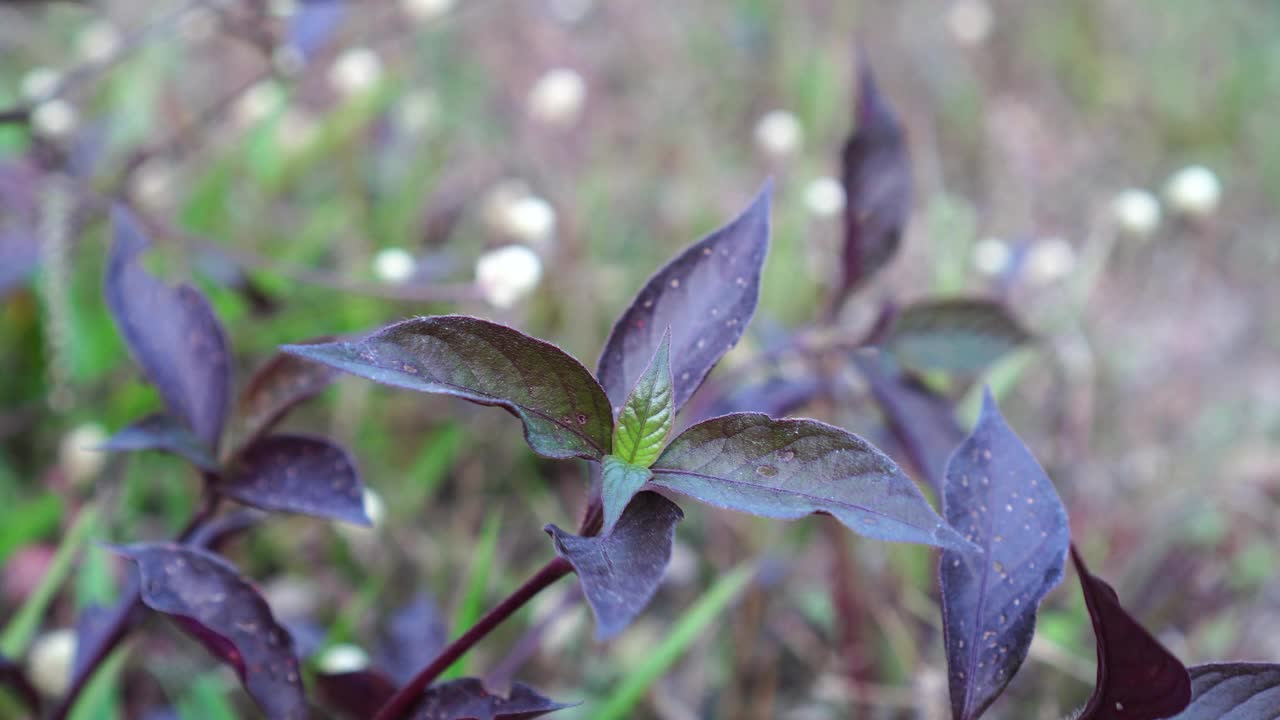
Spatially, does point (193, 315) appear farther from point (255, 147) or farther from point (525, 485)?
point (255, 147)

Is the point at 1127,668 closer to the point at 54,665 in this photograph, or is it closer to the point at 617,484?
the point at 617,484

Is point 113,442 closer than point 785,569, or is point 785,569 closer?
point 113,442

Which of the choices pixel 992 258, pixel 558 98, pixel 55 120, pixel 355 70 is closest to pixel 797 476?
pixel 992 258

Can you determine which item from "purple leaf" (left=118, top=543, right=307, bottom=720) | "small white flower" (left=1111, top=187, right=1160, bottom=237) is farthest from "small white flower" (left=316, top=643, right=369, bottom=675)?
"small white flower" (left=1111, top=187, right=1160, bottom=237)

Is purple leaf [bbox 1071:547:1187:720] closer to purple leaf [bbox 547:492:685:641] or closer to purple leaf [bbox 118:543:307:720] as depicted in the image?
purple leaf [bbox 547:492:685:641]

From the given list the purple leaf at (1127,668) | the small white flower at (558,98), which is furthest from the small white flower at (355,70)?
the purple leaf at (1127,668)

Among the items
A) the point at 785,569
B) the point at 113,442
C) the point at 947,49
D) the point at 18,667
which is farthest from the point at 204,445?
the point at 947,49
